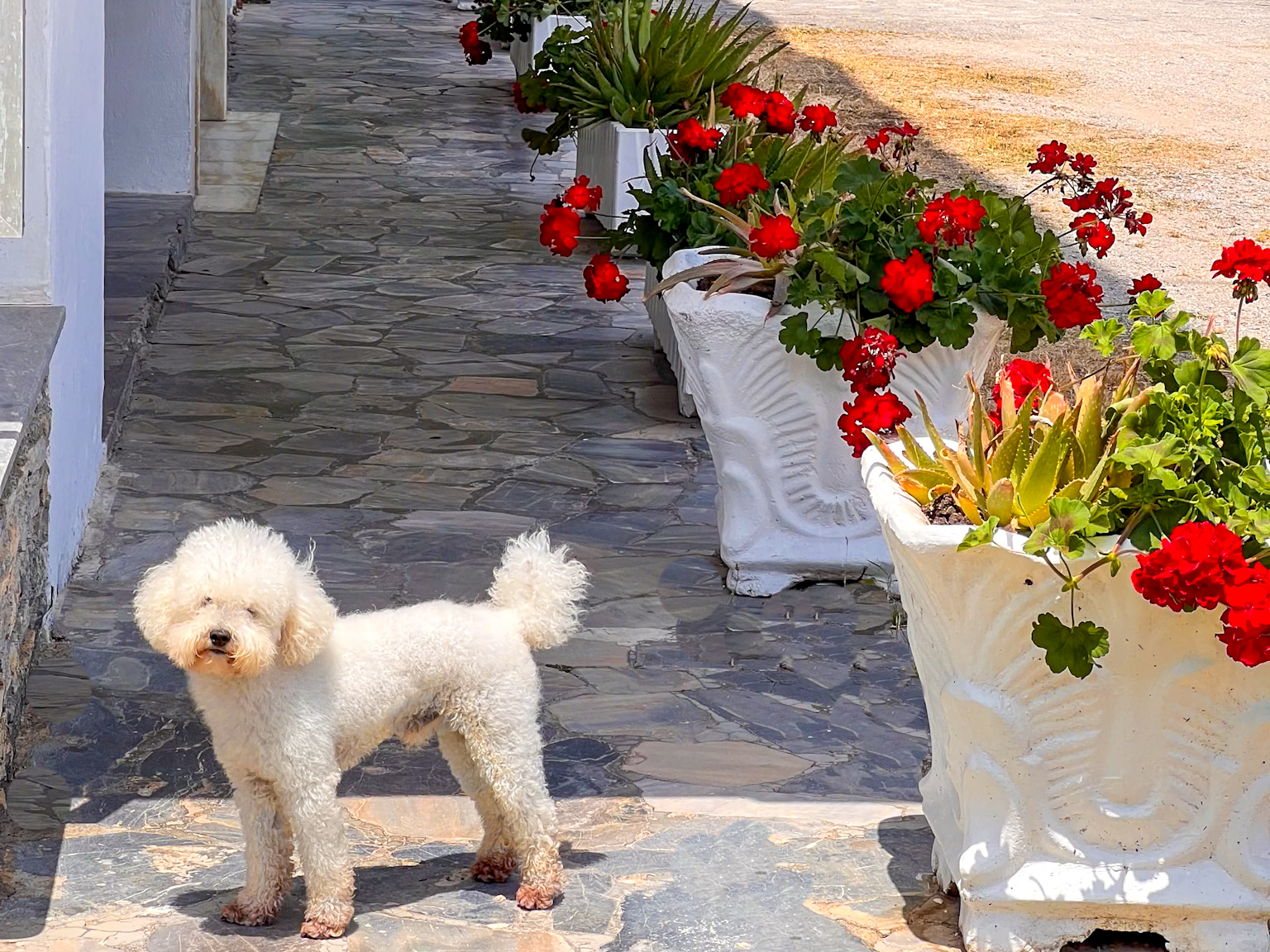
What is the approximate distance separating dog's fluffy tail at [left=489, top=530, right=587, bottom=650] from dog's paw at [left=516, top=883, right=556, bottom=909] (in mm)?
450

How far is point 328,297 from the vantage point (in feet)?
24.7

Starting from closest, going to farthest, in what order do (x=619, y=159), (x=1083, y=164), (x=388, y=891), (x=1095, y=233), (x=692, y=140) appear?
(x=388, y=891), (x=1095, y=233), (x=1083, y=164), (x=692, y=140), (x=619, y=159)

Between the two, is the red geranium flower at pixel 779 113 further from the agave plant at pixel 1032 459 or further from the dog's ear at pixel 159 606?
the dog's ear at pixel 159 606

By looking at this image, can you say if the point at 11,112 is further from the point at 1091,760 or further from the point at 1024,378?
the point at 1091,760

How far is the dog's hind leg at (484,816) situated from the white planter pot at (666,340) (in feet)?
9.33

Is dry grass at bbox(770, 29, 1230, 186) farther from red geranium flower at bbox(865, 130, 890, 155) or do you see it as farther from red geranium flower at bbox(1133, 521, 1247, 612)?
red geranium flower at bbox(1133, 521, 1247, 612)

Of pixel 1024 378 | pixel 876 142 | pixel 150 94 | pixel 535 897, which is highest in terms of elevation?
pixel 876 142

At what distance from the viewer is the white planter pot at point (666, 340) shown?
6133 mm

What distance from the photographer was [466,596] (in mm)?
4605

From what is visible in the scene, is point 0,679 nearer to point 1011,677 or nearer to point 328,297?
point 1011,677

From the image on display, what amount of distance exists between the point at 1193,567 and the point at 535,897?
135cm

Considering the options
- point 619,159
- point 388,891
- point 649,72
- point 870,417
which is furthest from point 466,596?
point 619,159

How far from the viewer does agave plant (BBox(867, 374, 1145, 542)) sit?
9.59 ft

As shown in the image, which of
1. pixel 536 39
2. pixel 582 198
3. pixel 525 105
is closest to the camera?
pixel 582 198
